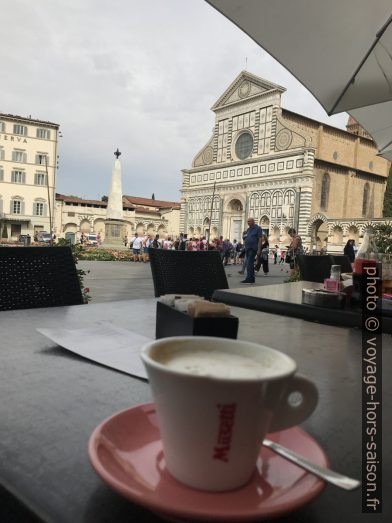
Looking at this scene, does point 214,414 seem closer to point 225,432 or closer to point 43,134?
point 225,432

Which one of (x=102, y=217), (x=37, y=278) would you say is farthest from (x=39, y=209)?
(x=37, y=278)

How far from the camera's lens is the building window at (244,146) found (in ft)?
98.8

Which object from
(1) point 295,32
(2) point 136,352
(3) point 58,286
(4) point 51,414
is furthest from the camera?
(1) point 295,32

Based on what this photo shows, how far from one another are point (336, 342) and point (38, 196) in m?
35.6

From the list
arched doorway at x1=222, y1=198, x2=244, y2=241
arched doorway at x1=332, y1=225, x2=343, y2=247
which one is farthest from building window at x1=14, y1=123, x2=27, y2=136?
arched doorway at x1=332, y1=225, x2=343, y2=247

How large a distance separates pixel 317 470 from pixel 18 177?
36.2 metres

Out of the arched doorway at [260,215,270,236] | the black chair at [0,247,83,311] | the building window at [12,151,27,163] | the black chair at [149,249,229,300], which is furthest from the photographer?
the building window at [12,151,27,163]

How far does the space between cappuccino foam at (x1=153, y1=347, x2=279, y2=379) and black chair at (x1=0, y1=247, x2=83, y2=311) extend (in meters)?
1.14

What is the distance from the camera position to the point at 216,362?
0.37 meters

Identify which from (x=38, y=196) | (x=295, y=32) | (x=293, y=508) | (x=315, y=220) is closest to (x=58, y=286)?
(x=293, y=508)

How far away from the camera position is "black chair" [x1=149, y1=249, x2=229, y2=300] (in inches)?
65.3

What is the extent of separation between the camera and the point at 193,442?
0.33 m

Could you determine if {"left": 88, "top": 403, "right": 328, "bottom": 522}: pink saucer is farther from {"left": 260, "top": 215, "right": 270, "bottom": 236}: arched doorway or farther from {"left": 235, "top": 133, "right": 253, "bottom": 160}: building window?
{"left": 235, "top": 133, "right": 253, "bottom": 160}: building window

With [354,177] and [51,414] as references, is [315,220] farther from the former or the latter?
[51,414]
